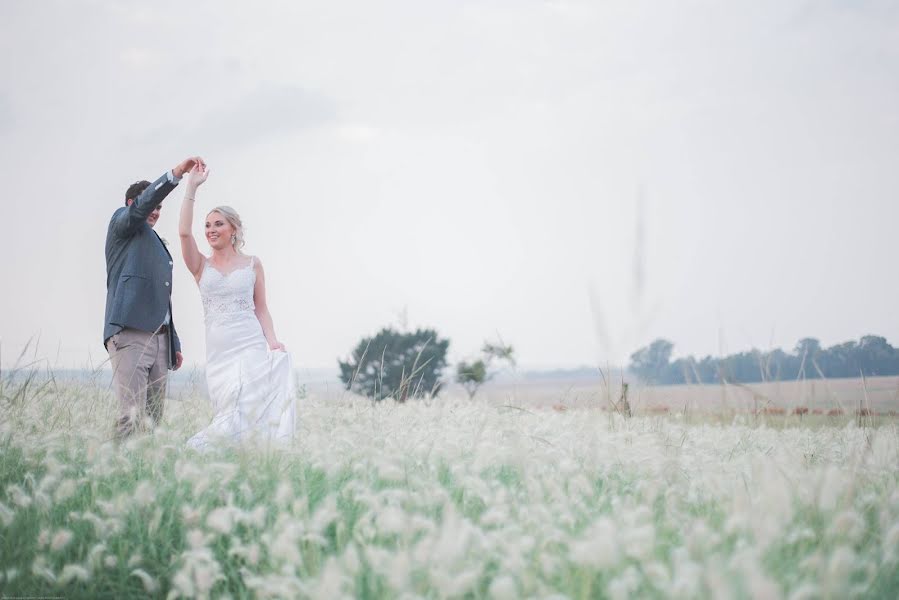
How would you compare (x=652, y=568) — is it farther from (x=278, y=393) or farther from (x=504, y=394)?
(x=504, y=394)

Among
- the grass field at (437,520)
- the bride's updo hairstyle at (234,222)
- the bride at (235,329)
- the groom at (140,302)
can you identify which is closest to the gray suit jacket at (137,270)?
the groom at (140,302)

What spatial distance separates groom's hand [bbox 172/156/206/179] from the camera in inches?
254

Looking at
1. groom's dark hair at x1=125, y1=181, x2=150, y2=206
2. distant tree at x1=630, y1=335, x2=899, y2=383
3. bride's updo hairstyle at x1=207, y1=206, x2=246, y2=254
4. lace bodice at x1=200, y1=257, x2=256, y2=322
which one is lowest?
distant tree at x1=630, y1=335, x2=899, y2=383

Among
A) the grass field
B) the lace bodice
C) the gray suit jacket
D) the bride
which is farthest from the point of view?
the lace bodice

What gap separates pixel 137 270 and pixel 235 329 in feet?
3.56

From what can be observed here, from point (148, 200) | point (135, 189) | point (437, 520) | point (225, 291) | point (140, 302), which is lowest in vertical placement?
point (437, 520)

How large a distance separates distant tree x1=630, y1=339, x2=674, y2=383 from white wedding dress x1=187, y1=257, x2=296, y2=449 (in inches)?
133

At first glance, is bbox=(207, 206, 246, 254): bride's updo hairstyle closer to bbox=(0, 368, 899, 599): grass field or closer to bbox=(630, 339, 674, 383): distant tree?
bbox=(0, 368, 899, 599): grass field

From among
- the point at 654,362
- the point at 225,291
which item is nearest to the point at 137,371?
the point at 225,291

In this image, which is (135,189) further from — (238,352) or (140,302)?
(238,352)

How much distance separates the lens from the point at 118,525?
3.54m

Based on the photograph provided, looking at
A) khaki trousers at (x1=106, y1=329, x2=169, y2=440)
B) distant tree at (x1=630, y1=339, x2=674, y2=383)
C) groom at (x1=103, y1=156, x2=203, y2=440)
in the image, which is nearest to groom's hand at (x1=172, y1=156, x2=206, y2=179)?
groom at (x1=103, y1=156, x2=203, y2=440)

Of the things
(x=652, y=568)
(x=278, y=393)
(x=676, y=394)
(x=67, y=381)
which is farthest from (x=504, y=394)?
(x=652, y=568)

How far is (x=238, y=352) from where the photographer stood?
704 cm
